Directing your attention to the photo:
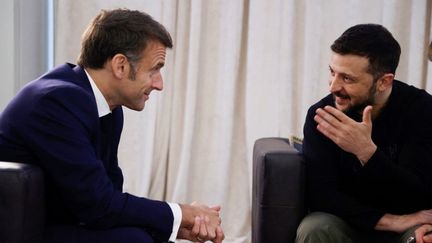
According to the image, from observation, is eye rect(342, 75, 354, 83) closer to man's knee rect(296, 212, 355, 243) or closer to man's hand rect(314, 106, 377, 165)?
man's hand rect(314, 106, 377, 165)

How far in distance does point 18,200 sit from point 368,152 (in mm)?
995

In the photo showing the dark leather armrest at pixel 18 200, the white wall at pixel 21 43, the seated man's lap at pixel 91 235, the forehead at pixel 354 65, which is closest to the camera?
the dark leather armrest at pixel 18 200

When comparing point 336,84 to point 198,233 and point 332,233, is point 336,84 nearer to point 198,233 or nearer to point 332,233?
point 332,233

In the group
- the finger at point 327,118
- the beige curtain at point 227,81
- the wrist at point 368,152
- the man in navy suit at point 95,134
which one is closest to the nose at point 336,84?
the finger at point 327,118

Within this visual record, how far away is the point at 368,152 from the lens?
5.44ft

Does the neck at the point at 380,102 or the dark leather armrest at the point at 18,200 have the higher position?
the neck at the point at 380,102

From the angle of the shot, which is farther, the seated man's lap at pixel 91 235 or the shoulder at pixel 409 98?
the shoulder at pixel 409 98

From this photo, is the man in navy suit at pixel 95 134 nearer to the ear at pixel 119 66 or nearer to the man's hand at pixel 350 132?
the ear at pixel 119 66

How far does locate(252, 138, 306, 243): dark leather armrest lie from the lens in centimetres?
179

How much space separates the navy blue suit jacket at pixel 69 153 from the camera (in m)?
1.33

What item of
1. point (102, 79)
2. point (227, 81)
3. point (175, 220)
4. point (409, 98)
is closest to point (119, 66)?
point (102, 79)

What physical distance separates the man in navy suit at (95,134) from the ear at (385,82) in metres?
0.69

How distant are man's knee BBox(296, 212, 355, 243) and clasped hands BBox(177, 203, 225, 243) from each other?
290 millimetres

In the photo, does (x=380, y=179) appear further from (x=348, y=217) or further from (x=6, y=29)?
(x=6, y=29)
